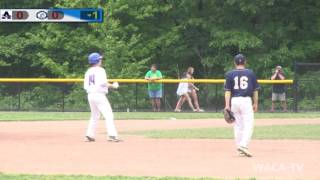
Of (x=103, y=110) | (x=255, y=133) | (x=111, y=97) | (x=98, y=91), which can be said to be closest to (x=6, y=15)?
(x=111, y=97)

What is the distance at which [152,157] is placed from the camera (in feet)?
44.0

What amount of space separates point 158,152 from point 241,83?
2091 mm

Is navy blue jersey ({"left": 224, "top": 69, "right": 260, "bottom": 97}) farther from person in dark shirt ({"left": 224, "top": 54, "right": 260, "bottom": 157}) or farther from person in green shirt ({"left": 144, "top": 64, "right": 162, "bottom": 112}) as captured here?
person in green shirt ({"left": 144, "top": 64, "right": 162, "bottom": 112})

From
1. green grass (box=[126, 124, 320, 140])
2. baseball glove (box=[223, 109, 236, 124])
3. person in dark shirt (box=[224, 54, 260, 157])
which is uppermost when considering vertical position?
person in dark shirt (box=[224, 54, 260, 157])

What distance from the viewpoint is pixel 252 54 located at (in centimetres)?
3866

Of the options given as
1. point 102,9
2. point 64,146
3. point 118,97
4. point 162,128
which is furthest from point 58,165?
point 102,9

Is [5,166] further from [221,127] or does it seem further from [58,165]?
[221,127]

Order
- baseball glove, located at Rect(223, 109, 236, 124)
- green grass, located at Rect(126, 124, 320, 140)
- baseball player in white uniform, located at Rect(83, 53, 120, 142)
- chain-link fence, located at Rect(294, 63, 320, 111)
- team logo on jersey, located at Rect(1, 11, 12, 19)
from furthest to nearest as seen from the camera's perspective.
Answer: chain-link fence, located at Rect(294, 63, 320, 111)
team logo on jersey, located at Rect(1, 11, 12, 19)
green grass, located at Rect(126, 124, 320, 140)
baseball player in white uniform, located at Rect(83, 53, 120, 142)
baseball glove, located at Rect(223, 109, 236, 124)

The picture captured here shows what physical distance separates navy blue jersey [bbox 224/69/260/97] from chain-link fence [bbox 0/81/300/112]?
16.2m

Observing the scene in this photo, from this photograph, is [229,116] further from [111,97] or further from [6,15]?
[111,97]

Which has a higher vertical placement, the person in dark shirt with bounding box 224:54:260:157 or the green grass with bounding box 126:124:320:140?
the person in dark shirt with bounding box 224:54:260:157

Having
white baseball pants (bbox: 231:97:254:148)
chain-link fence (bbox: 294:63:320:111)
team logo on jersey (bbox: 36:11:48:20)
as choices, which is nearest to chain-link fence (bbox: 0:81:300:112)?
chain-link fence (bbox: 294:63:320:111)

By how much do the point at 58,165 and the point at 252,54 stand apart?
89.7ft

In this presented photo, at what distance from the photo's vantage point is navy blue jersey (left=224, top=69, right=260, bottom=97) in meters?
13.9
